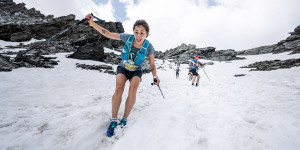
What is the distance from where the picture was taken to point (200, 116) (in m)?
3.74

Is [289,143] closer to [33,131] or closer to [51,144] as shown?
[51,144]

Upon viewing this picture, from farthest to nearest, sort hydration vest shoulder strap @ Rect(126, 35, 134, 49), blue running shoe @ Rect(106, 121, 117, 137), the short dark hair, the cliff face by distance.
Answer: the cliff face
hydration vest shoulder strap @ Rect(126, 35, 134, 49)
the short dark hair
blue running shoe @ Rect(106, 121, 117, 137)

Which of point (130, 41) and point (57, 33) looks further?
point (57, 33)

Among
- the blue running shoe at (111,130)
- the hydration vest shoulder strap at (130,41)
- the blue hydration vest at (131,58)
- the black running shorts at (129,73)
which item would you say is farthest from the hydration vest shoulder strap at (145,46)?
the blue running shoe at (111,130)

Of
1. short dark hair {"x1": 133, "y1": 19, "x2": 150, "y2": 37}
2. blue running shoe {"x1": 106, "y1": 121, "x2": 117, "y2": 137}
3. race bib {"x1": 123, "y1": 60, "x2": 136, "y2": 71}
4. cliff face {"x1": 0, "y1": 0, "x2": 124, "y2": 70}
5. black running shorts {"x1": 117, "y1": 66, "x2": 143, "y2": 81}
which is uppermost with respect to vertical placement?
cliff face {"x1": 0, "y1": 0, "x2": 124, "y2": 70}

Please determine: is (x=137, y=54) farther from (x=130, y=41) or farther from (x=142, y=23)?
(x=142, y=23)

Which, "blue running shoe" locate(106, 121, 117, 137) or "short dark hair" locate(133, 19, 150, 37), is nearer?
"blue running shoe" locate(106, 121, 117, 137)

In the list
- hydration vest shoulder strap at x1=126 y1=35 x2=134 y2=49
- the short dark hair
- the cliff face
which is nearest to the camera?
the short dark hair

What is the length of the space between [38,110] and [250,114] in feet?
20.4

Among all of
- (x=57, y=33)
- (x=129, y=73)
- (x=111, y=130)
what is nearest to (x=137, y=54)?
(x=129, y=73)

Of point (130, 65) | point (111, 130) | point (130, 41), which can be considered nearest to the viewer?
point (111, 130)

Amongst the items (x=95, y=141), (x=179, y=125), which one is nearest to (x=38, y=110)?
(x=95, y=141)

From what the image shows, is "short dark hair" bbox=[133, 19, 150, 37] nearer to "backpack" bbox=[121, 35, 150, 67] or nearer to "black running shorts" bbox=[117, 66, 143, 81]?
"backpack" bbox=[121, 35, 150, 67]

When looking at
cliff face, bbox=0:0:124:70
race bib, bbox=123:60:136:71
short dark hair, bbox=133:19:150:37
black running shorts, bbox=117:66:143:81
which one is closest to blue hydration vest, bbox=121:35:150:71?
race bib, bbox=123:60:136:71
